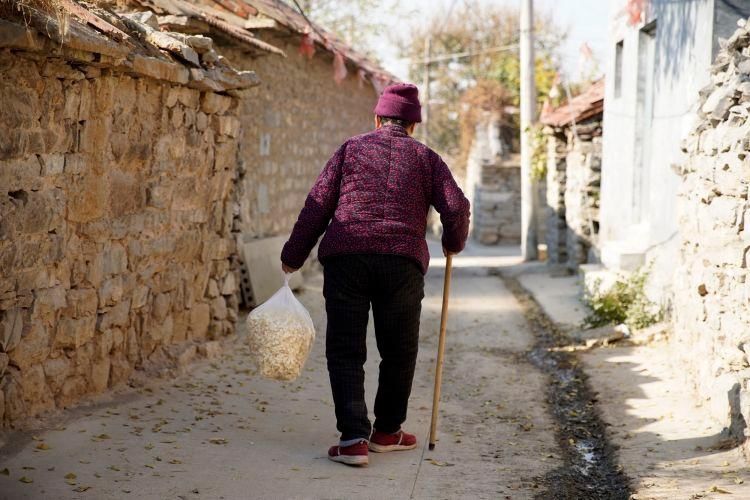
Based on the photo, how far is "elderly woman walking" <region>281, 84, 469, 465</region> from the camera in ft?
14.8

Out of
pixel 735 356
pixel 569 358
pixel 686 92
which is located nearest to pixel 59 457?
pixel 735 356

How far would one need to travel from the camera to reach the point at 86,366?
5.03 metres

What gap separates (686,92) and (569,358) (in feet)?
7.86

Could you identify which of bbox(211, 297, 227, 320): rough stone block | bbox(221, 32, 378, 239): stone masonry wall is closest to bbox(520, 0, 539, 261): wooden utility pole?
bbox(221, 32, 378, 239): stone masonry wall

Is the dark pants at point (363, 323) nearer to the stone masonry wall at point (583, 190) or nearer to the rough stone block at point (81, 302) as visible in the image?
the rough stone block at point (81, 302)

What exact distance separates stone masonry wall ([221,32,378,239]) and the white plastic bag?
12.9 feet

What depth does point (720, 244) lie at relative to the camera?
568cm

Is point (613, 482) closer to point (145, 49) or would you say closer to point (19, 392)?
point (19, 392)

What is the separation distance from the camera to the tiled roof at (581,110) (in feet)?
45.5

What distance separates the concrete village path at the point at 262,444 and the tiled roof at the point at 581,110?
748cm

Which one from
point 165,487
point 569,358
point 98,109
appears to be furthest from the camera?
point 569,358

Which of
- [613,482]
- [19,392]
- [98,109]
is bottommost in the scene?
[613,482]

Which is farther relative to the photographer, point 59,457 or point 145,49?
point 145,49

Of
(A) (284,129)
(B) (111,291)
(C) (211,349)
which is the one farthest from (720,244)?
(A) (284,129)
